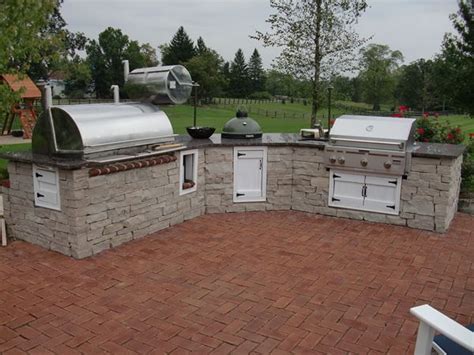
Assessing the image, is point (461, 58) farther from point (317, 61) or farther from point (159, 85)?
point (159, 85)

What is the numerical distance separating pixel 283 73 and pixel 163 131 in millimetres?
6078

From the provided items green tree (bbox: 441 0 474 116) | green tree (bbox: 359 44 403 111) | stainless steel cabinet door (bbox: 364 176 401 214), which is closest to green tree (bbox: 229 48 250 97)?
green tree (bbox: 359 44 403 111)

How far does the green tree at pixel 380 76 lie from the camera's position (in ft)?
150

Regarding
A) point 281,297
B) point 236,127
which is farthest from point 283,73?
point 281,297

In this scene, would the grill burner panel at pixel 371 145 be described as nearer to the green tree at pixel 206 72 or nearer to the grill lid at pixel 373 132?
the grill lid at pixel 373 132

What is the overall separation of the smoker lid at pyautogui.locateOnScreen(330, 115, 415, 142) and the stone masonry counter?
320 mm

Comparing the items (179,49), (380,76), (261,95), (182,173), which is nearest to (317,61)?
(182,173)

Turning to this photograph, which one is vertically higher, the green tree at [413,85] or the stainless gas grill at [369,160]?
the green tree at [413,85]

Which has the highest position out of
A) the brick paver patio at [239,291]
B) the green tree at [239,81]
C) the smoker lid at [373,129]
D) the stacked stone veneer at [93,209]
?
the green tree at [239,81]

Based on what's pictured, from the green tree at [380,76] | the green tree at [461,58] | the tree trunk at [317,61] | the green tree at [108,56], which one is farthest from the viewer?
the green tree at [108,56]

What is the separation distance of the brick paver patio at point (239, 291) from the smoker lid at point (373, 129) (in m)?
1.25

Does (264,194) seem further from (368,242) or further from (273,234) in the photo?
(368,242)

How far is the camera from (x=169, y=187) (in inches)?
231

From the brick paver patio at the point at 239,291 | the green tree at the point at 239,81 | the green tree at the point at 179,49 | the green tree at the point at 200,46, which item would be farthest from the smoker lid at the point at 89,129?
the green tree at the point at 239,81
